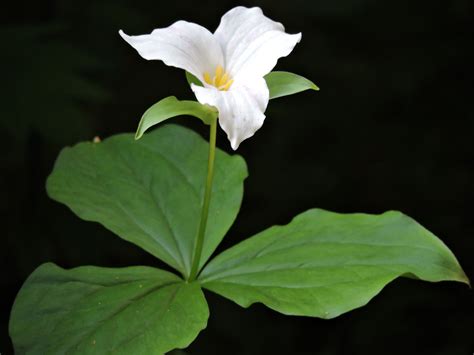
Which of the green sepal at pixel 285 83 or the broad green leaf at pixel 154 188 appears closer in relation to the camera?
the green sepal at pixel 285 83

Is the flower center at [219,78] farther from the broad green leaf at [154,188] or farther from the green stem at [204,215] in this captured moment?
the broad green leaf at [154,188]

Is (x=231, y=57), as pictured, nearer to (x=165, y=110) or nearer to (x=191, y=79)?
(x=191, y=79)

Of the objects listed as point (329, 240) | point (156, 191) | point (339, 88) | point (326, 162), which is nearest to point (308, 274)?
point (329, 240)

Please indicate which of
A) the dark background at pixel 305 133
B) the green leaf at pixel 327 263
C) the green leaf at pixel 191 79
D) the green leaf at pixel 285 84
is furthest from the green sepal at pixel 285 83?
the dark background at pixel 305 133

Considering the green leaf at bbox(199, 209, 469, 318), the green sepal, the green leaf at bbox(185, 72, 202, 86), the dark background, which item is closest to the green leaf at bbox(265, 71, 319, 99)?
the green sepal

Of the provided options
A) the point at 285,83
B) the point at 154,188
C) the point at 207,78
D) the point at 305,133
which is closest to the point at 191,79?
the point at 207,78

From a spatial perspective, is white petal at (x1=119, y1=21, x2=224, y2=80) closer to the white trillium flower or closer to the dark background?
the white trillium flower
